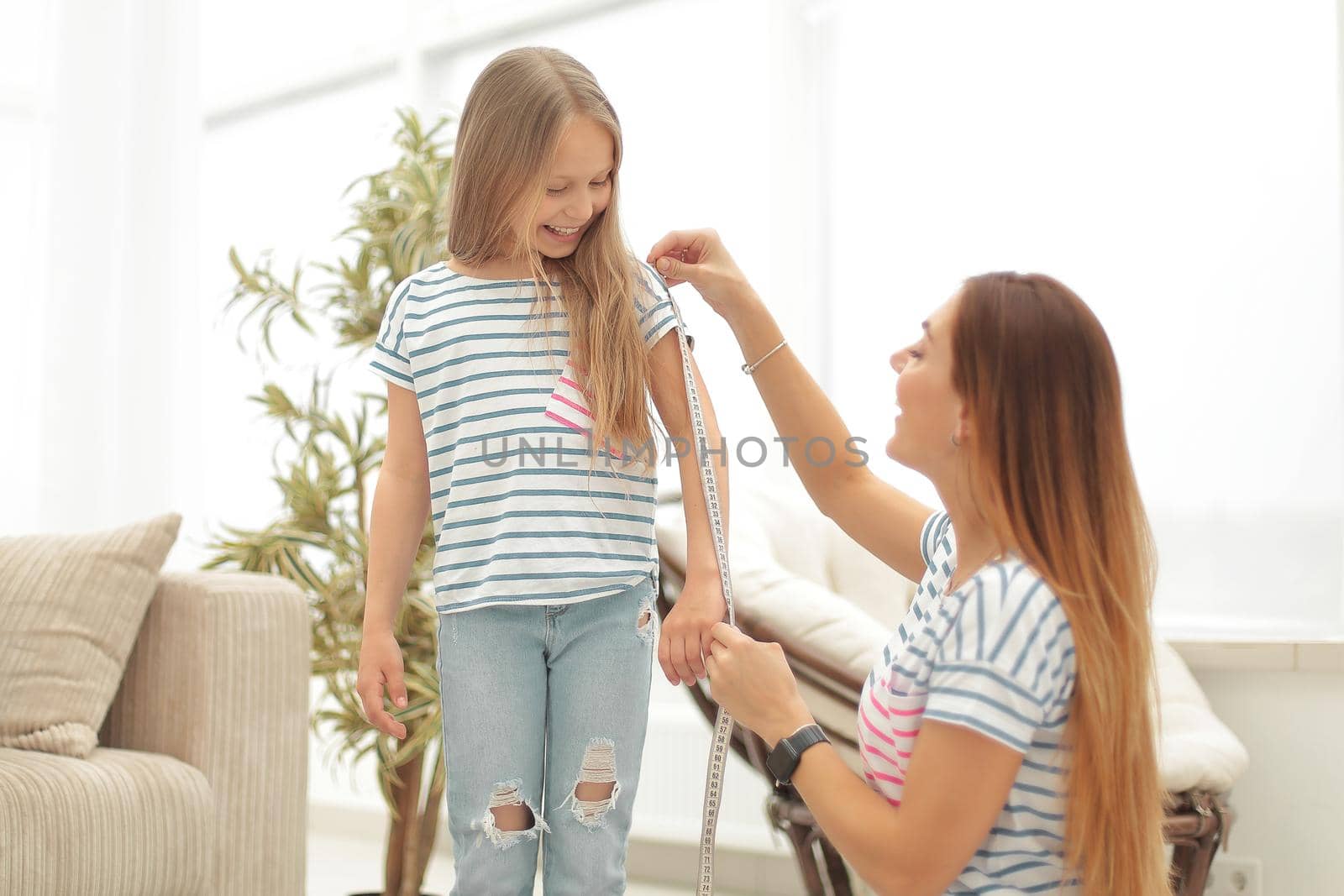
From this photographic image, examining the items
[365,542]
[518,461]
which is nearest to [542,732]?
[518,461]

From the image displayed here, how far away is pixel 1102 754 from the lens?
817mm

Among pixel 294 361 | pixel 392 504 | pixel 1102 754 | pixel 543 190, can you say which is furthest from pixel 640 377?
pixel 294 361

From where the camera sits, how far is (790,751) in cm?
91

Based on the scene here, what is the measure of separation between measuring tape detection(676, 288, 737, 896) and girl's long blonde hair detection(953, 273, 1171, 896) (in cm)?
34

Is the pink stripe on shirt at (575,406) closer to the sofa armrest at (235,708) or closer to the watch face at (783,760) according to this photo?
the watch face at (783,760)

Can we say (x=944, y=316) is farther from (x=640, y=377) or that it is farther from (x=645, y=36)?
(x=645, y=36)

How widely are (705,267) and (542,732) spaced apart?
1.92 ft

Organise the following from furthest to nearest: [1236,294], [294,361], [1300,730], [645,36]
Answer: [294,361]
[645,36]
[1236,294]
[1300,730]

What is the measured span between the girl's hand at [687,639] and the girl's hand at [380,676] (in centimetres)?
33

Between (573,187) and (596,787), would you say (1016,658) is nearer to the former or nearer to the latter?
(596,787)

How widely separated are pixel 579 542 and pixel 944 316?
1.74 ft

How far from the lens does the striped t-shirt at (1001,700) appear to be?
0.79 meters

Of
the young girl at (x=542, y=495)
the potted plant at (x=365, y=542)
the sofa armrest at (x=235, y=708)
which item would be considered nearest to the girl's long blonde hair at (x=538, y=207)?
the young girl at (x=542, y=495)

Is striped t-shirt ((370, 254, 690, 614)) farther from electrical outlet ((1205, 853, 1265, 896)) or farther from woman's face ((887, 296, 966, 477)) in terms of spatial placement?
electrical outlet ((1205, 853, 1265, 896))
